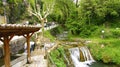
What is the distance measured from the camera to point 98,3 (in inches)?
1453

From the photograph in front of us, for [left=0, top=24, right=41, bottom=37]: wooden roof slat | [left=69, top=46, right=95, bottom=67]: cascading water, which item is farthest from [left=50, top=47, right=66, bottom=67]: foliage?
[left=0, top=24, right=41, bottom=37]: wooden roof slat

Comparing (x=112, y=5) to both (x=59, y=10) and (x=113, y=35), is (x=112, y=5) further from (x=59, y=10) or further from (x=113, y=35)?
(x=59, y=10)

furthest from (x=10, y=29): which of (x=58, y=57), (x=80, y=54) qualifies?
(x=80, y=54)

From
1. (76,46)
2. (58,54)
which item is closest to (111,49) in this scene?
(76,46)

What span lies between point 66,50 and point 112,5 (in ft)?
47.5

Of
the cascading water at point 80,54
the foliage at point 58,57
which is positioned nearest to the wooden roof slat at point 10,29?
the foliage at point 58,57

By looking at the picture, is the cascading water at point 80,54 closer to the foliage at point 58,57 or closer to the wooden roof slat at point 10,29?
the foliage at point 58,57

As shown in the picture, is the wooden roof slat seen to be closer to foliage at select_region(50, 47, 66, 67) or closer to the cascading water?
foliage at select_region(50, 47, 66, 67)

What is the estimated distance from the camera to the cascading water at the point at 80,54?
2625 cm

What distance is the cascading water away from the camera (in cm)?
2625

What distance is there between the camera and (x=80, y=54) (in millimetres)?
27828

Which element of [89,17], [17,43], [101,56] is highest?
[89,17]

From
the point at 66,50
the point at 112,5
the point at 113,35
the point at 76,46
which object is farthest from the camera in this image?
the point at 112,5

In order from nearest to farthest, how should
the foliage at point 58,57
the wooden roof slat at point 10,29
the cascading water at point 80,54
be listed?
1. the wooden roof slat at point 10,29
2. the foliage at point 58,57
3. the cascading water at point 80,54
